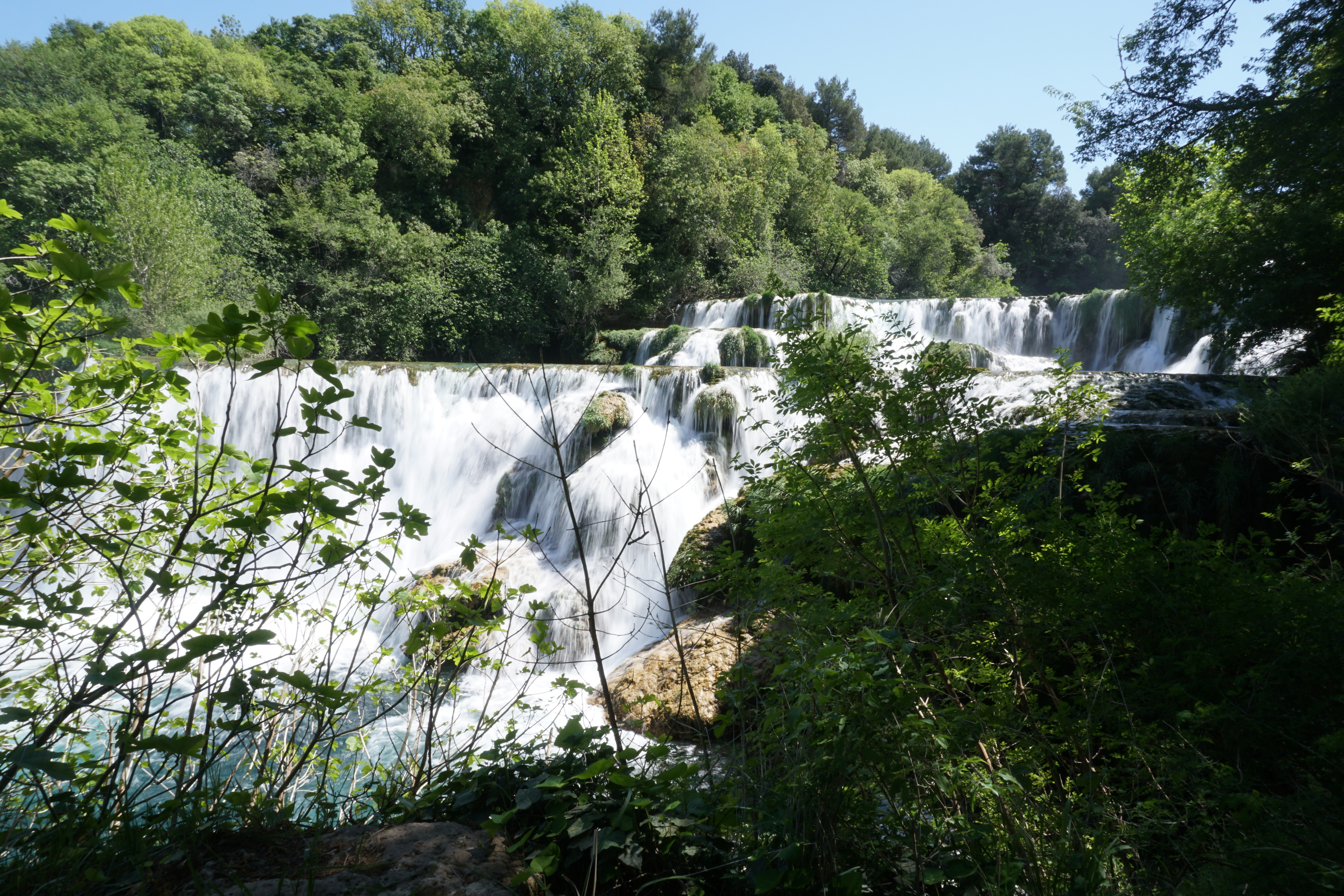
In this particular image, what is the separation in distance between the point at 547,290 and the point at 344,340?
6.78 meters

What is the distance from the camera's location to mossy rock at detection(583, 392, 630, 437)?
11578mm

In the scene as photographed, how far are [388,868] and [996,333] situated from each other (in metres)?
20.4

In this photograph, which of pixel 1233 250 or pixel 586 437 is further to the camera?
pixel 586 437

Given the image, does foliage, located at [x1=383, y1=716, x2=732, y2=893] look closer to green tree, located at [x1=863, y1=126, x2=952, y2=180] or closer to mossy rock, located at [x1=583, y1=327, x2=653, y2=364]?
mossy rock, located at [x1=583, y1=327, x2=653, y2=364]

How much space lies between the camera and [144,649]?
129cm

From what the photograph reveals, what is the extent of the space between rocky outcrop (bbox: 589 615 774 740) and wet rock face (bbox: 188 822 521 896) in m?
3.56

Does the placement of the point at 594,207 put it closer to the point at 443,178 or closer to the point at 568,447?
the point at 443,178

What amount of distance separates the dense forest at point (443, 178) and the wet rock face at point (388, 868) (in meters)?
19.6

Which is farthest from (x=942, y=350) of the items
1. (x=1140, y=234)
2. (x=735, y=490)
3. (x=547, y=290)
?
(x=547, y=290)

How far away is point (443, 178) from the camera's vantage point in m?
25.1

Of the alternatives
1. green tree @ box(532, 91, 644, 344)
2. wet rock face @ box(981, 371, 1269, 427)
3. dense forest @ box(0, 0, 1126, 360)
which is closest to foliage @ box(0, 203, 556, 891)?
wet rock face @ box(981, 371, 1269, 427)

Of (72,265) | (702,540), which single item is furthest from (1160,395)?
(72,265)

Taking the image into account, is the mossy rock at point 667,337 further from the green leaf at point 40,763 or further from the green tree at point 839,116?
the green tree at point 839,116

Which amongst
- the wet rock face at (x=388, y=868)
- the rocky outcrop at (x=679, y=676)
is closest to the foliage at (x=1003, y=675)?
the wet rock face at (x=388, y=868)
